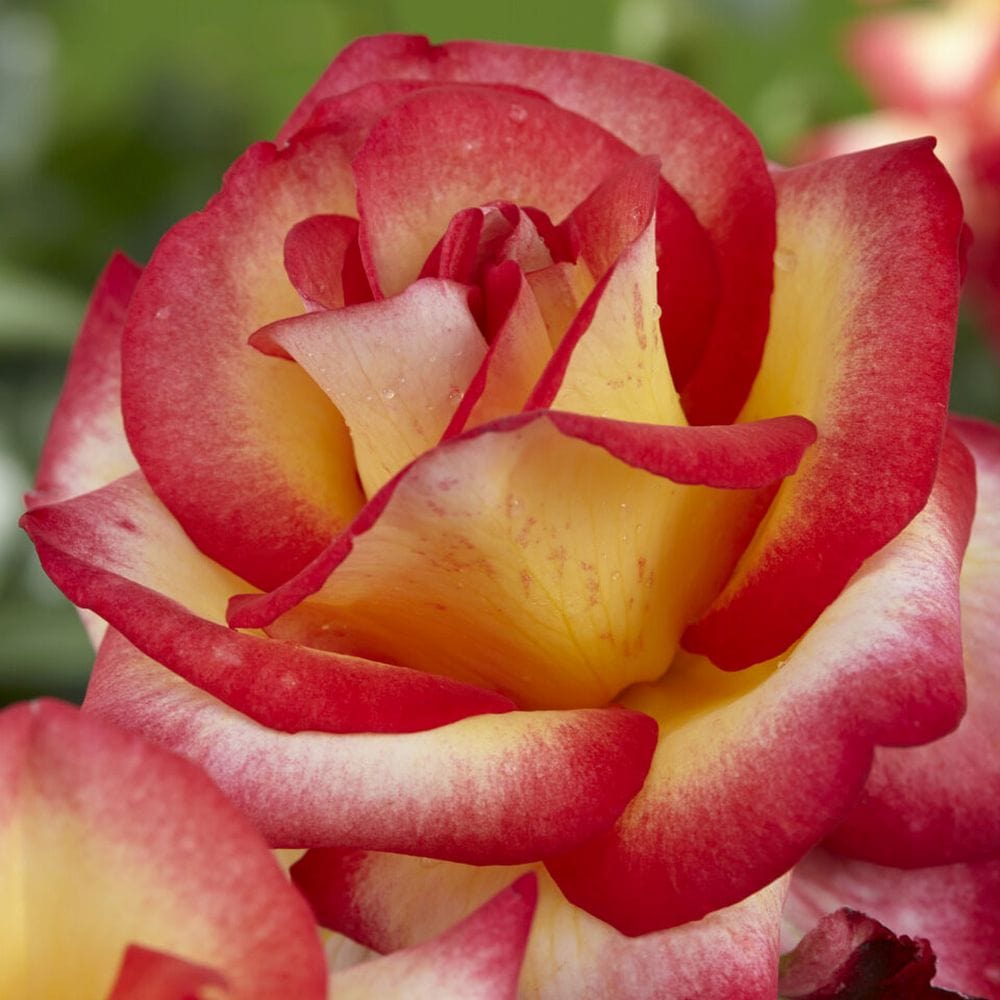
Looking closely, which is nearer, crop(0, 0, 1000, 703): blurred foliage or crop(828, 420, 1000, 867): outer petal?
crop(828, 420, 1000, 867): outer petal

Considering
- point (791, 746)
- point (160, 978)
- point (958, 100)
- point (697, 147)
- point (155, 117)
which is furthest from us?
point (155, 117)

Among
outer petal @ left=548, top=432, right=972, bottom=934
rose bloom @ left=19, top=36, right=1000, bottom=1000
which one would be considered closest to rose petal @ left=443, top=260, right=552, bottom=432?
rose bloom @ left=19, top=36, right=1000, bottom=1000

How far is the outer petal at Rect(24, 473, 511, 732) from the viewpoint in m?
0.37

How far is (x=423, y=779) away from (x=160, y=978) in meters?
0.12

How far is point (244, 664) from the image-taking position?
14.9 inches

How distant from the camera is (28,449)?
1.19 m

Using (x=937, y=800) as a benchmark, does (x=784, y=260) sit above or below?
above

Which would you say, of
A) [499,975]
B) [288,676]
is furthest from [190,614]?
[499,975]

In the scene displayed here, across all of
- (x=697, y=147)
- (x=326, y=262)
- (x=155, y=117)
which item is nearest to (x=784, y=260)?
(x=697, y=147)

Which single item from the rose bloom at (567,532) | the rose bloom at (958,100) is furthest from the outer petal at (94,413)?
the rose bloom at (958,100)

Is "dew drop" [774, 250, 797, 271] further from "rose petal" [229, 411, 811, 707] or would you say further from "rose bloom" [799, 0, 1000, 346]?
"rose bloom" [799, 0, 1000, 346]

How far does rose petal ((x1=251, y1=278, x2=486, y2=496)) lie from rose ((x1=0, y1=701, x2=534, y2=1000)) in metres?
0.14

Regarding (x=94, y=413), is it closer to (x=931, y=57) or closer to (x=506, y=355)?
(x=506, y=355)

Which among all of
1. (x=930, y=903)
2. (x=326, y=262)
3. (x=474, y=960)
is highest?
(x=326, y=262)
